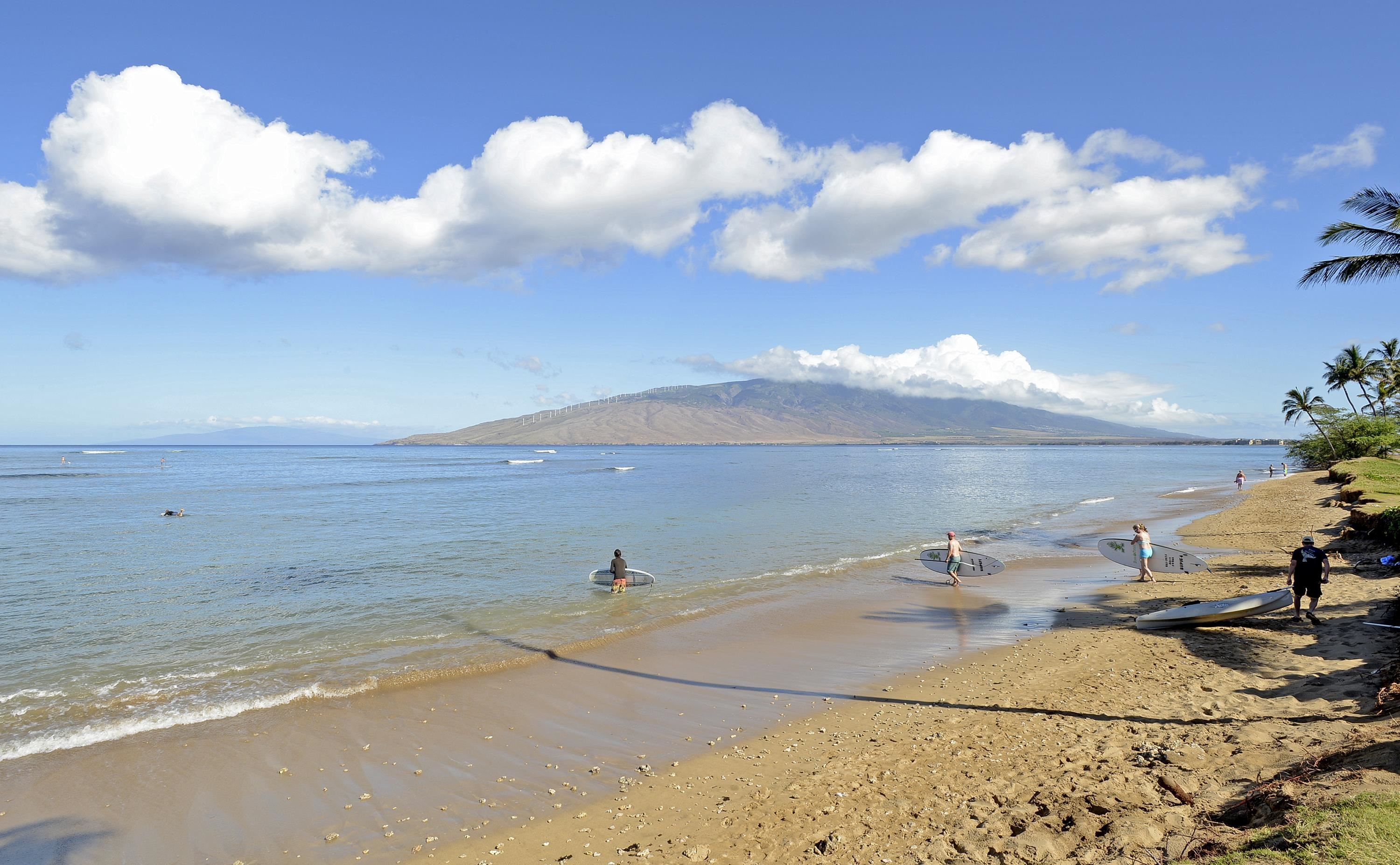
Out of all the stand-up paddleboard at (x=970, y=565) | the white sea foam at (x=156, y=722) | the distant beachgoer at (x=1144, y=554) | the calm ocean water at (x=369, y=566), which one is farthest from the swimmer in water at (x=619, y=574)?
the distant beachgoer at (x=1144, y=554)

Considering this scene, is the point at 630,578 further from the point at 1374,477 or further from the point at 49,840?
the point at 1374,477

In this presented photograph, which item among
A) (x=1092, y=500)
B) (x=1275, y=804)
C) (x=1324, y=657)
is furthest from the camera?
(x=1092, y=500)

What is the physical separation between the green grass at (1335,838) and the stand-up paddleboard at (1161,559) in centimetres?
1747

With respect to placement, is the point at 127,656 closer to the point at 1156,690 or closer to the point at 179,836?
the point at 179,836

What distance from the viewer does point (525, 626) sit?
54.2 feet

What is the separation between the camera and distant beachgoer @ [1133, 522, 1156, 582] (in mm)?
20016

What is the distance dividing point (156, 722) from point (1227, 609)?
1909 centimetres

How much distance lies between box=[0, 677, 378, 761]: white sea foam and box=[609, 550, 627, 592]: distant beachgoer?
8.20 meters

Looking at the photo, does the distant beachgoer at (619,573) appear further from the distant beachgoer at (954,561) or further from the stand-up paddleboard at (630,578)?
the distant beachgoer at (954,561)

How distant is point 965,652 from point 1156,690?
399 centimetres

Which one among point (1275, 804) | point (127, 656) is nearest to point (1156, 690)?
point (1275, 804)

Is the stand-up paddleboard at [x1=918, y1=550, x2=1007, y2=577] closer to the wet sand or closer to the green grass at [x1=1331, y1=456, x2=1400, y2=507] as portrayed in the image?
the wet sand

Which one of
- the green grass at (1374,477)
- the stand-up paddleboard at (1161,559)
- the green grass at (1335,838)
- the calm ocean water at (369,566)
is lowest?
the calm ocean water at (369,566)

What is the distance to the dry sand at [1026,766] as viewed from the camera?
247 inches
